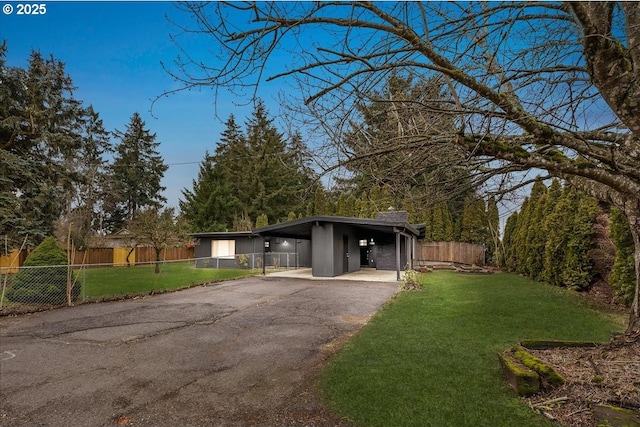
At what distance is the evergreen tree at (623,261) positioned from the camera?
727 cm

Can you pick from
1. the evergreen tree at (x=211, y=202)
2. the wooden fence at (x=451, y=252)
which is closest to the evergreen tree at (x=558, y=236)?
the wooden fence at (x=451, y=252)

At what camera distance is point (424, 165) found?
372 centimetres

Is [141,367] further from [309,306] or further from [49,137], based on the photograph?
[49,137]

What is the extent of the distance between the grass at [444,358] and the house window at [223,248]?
47.7 ft

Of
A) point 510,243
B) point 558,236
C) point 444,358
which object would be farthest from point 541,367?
point 510,243

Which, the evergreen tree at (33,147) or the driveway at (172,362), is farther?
the evergreen tree at (33,147)

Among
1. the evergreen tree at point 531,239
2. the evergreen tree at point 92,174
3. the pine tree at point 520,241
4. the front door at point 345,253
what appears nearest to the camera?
the evergreen tree at point 531,239

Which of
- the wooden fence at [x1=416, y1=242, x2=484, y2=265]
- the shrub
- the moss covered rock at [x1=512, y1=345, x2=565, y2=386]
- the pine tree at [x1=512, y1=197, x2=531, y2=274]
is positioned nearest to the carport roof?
the pine tree at [x1=512, y1=197, x2=531, y2=274]

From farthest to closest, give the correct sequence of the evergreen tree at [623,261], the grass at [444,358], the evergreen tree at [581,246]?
the evergreen tree at [581,246], the evergreen tree at [623,261], the grass at [444,358]

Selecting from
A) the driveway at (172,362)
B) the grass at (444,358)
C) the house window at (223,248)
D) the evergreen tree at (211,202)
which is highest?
the evergreen tree at (211,202)

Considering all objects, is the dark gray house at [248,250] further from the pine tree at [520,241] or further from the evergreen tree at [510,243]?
the pine tree at [520,241]

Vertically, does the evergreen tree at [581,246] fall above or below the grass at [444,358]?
above

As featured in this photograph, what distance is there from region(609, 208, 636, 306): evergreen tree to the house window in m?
18.2

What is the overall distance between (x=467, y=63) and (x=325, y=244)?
40.5 feet
